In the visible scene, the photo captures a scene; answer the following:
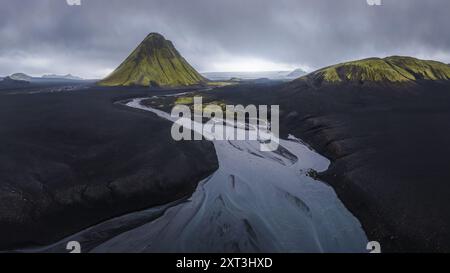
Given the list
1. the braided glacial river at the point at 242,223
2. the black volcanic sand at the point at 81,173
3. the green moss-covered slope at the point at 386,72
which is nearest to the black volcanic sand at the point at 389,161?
the braided glacial river at the point at 242,223

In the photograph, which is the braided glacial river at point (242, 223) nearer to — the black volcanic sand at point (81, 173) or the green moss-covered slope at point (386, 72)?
the black volcanic sand at point (81, 173)

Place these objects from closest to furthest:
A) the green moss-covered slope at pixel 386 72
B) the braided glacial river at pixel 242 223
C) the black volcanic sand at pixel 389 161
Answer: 1. the braided glacial river at pixel 242 223
2. the black volcanic sand at pixel 389 161
3. the green moss-covered slope at pixel 386 72

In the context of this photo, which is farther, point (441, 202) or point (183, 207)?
point (183, 207)

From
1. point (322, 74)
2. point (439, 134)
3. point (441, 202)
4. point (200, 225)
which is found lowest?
point (200, 225)
